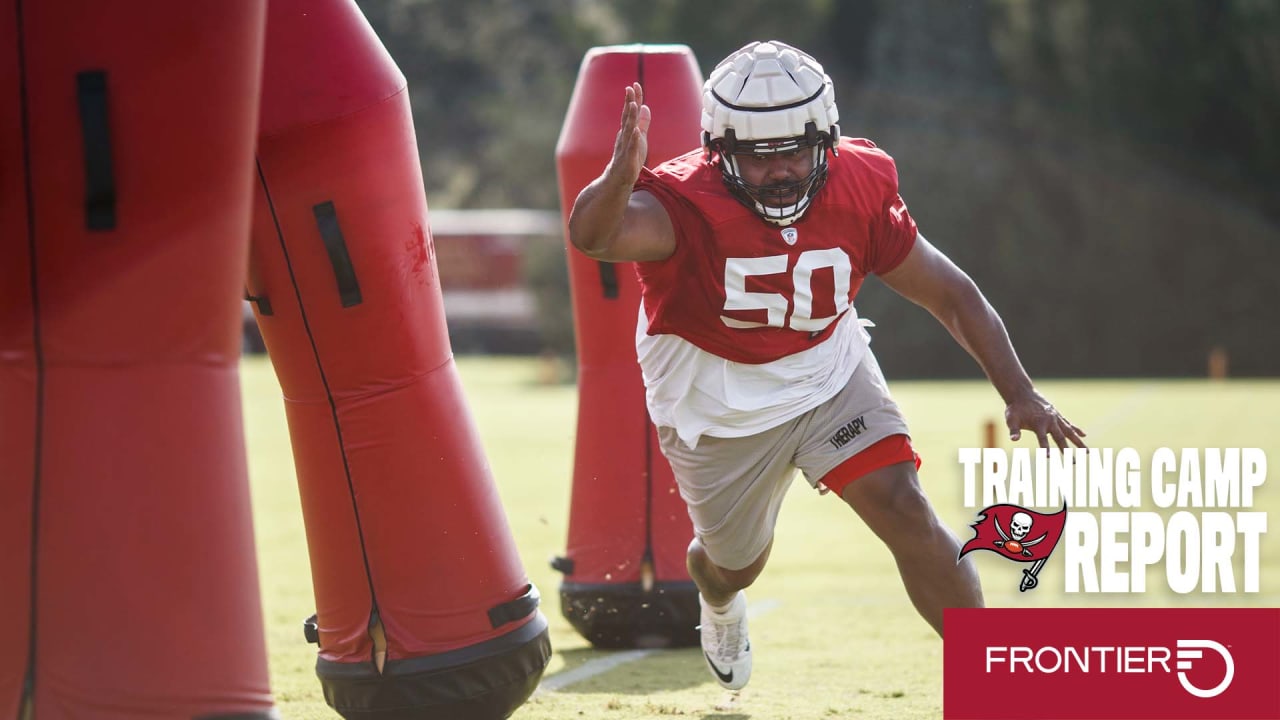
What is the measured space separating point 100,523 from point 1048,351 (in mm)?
29686

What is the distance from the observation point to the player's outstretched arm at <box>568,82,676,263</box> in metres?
4.25

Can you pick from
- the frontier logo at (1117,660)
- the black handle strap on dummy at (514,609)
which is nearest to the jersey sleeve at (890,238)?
the frontier logo at (1117,660)

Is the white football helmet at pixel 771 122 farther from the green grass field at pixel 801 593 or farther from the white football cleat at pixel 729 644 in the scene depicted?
the green grass field at pixel 801 593

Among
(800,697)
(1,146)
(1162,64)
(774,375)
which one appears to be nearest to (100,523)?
(1,146)

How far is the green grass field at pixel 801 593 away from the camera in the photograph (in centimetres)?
563

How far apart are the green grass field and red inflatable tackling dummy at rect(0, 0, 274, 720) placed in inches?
80.2

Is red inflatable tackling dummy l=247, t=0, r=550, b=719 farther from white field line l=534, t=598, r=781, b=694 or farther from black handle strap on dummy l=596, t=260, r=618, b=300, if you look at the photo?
black handle strap on dummy l=596, t=260, r=618, b=300

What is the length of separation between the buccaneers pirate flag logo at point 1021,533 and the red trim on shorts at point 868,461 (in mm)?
461

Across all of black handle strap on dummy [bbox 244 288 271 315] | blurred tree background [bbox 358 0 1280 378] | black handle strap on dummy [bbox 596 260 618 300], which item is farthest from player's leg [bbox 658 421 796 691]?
blurred tree background [bbox 358 0 1280 378]

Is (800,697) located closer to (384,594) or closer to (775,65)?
(384,594)

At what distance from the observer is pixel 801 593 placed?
8312mm

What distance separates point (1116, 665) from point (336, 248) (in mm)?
2543

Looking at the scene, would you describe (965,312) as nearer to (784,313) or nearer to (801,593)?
(784,313)

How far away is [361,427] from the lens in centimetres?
471
